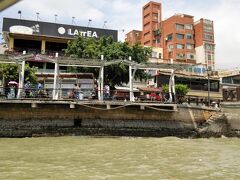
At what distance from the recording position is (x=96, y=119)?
2338 centimetres

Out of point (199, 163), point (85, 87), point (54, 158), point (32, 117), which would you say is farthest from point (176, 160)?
point (85, 87)

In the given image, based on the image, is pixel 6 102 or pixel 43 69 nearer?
pixel 6 102

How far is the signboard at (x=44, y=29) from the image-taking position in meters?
37.1

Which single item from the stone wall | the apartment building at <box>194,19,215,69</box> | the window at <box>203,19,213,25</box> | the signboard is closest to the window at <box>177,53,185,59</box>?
the apartment building at <box>194,19,215,69</box>

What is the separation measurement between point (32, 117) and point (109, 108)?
510cm

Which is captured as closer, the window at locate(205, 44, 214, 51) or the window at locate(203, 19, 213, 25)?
the window at locate(203, 19, 213, 25)

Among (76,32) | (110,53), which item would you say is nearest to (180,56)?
(76,32)

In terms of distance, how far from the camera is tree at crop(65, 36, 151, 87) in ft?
96.3

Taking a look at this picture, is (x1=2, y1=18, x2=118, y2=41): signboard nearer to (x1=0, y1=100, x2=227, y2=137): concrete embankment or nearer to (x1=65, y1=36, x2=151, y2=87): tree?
(x1=65, y1=36, x2=151, y2=87): tree

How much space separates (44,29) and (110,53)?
12.0 metres

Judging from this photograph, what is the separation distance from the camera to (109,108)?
2289 centimetres

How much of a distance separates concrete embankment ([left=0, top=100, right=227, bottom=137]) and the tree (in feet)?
19.6

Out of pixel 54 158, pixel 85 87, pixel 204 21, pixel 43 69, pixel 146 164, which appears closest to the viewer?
pixel 146 164

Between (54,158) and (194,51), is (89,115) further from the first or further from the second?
(194,51)
